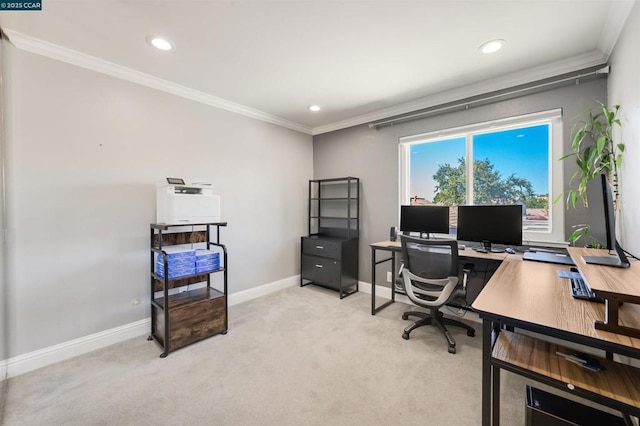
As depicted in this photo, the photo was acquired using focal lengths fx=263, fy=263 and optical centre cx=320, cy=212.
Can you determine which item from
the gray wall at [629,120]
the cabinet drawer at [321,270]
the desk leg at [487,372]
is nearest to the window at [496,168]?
the gray wall at [629,120]

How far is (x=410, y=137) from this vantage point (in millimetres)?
3422

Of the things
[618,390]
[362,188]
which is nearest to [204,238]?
[362,188]

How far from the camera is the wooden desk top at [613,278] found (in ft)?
3.23

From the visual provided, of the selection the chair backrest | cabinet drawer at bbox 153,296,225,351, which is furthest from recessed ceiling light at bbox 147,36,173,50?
the chair backrest

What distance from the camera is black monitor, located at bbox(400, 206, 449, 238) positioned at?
3.03 metres

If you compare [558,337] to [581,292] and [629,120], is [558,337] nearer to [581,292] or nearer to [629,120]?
[581,292]

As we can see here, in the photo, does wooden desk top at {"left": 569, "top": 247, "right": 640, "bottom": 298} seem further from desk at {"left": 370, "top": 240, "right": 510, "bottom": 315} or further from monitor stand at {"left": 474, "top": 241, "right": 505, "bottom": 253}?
monitor stand at {"left": 474, "top": 241, "right": 505, "bottom": 253}

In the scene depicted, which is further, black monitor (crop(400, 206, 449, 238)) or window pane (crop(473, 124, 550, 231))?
black monitor (crop(400, 206, 449, 238))

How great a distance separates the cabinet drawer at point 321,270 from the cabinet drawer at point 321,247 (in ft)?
0.23

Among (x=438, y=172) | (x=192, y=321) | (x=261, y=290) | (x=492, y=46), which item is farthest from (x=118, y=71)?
(x=438, y=172)

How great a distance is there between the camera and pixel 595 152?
6.48ft

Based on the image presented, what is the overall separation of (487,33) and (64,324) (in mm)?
4103

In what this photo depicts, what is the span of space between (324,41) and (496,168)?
222 centimetres

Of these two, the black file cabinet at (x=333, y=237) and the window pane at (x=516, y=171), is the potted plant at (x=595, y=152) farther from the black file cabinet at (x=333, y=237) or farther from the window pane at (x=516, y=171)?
the black file cabinet at (x=333, y=237)
